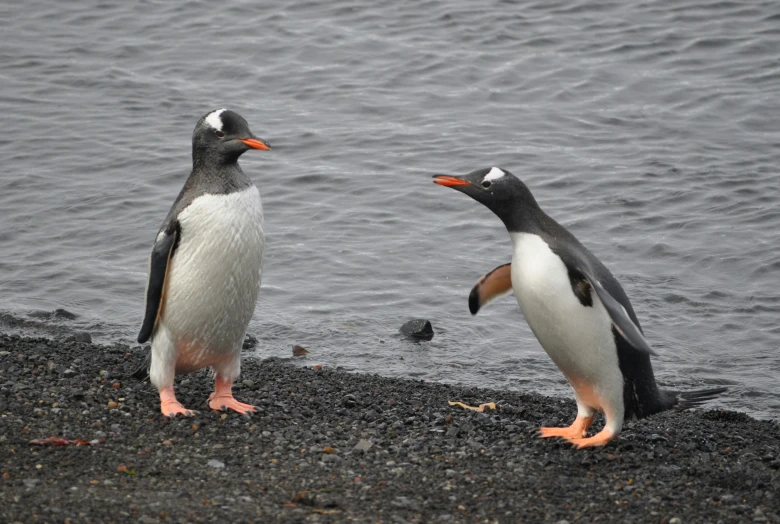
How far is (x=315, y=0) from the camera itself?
19.5 metres

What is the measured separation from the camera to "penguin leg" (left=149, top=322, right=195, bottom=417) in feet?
20.0

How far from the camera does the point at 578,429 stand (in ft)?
19.6

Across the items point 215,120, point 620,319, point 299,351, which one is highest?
point 215,120

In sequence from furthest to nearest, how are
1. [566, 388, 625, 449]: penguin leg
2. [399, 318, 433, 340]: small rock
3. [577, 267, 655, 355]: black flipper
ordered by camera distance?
[399, 318, 433, 340]: small rock < [566, 388, 625, 449]: penguin leg < [577, 267, 655, 355]: black flipper

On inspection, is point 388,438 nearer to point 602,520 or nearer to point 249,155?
point 602,520

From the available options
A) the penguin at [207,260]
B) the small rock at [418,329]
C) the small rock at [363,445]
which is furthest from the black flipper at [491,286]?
the small rock at [418,329]

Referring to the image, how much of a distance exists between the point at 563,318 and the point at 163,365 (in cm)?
221

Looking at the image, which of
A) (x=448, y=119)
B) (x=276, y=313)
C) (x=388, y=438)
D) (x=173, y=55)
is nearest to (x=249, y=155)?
(x=448, y=119)

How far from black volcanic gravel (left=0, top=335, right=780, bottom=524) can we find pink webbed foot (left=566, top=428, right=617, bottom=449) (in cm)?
4

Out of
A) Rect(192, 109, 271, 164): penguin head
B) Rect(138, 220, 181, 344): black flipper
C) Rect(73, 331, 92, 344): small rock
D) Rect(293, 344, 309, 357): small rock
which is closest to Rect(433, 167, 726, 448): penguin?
Rect(192, 109, 271, 164): penguin head

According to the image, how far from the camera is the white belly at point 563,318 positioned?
18.7 feet

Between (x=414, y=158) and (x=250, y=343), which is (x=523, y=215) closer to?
(x=250, y=343)

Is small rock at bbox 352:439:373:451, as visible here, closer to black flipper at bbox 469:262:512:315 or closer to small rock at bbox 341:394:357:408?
small rock at bbox 341:394:357:408

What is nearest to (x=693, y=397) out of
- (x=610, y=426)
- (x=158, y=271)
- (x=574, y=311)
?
(x=610, y=426)
